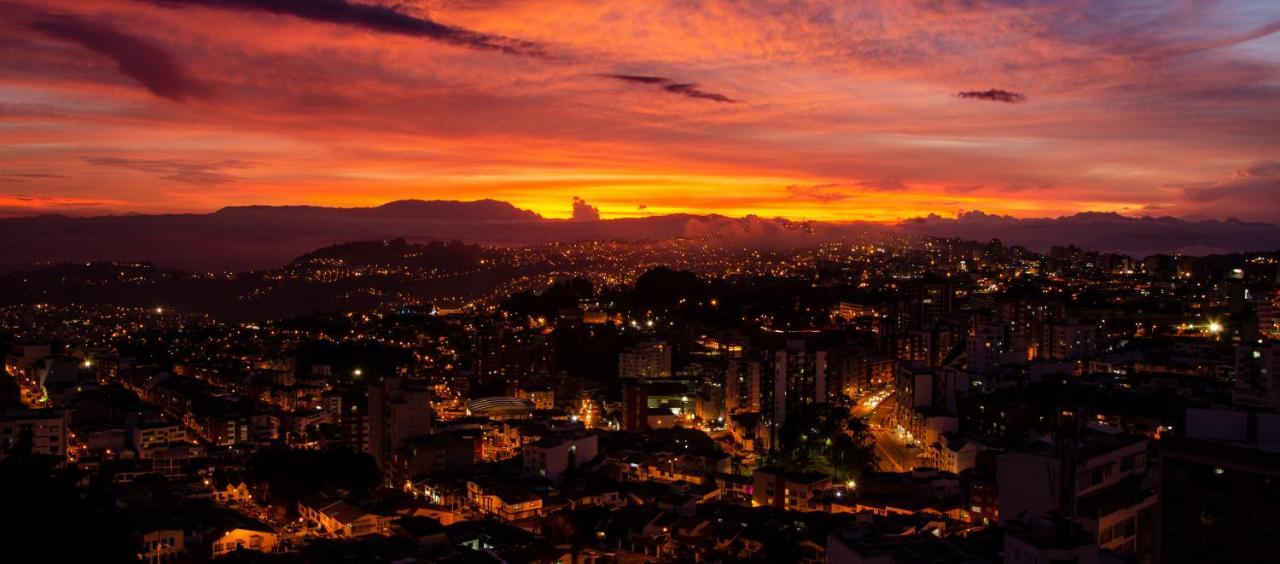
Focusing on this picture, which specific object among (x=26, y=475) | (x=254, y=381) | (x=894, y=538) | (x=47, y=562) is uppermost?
(x=26, y=475)

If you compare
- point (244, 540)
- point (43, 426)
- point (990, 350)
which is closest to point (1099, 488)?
point (244, 540)

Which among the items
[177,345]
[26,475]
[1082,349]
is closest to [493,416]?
[1082,349]

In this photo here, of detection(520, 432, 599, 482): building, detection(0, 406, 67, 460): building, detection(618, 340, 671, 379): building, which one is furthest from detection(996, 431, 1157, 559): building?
detection(618, 340, 671, 379): building

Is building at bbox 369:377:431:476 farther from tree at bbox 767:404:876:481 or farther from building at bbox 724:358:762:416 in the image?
building at bbox 724:358:762:416

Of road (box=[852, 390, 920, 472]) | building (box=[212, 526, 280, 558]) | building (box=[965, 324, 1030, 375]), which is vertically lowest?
road (box=[852, 390, 920, 472])

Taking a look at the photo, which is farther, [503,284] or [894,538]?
[503,284]

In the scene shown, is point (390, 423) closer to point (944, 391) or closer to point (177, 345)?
point (944, 391)

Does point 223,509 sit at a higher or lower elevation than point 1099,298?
lower

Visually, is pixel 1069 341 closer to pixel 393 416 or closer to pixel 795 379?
pixel 795 379
